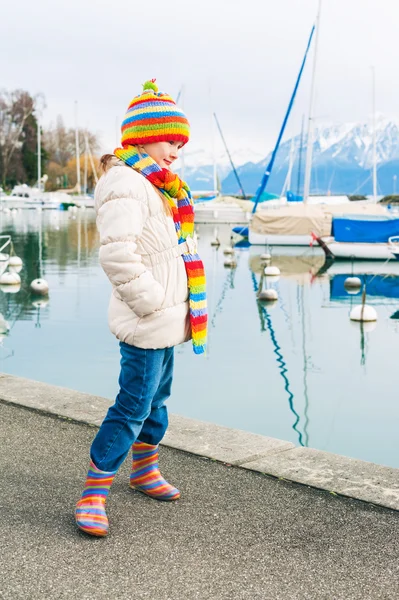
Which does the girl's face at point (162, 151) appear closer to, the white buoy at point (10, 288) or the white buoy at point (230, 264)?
the white buoy at point (10, 288)

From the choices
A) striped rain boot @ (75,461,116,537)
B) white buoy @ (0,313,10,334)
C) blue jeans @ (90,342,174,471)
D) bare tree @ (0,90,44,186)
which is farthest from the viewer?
bare tree @ (0,90,44,186)

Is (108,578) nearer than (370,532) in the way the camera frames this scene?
Yes

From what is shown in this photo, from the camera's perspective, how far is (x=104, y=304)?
1803 cm

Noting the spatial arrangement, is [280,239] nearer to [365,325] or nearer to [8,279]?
[8,279]

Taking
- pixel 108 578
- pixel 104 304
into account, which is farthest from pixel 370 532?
pixel 104 304

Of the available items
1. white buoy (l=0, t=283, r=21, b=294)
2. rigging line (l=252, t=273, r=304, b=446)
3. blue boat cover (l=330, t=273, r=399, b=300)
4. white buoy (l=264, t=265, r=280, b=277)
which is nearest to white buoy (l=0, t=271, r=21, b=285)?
white buoy (l=0, t=283, r=21, b=294)

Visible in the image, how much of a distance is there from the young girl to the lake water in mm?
4921

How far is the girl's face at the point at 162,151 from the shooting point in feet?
11.5

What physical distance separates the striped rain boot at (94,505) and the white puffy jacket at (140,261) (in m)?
0.60

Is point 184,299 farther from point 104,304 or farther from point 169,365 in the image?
point 104,304

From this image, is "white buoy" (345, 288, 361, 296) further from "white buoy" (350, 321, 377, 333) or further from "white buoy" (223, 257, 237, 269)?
"white buoy" (223, 257, 237, 269)

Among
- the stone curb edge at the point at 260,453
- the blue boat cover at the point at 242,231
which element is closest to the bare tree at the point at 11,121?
the blue boat cover at the point at 242,231

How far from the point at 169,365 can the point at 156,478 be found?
21.0 inches

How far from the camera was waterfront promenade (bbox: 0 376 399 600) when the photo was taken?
111 inches
